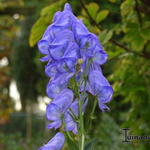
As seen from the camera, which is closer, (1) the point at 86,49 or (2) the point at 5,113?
(1) the point at 86,49

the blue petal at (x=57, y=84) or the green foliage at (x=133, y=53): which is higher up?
the blue petal at (x=57, y=84)

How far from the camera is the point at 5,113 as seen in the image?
20.1 ft

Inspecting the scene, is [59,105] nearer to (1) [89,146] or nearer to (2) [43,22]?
(1) [89,146]

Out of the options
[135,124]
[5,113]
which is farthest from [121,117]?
[135,124]

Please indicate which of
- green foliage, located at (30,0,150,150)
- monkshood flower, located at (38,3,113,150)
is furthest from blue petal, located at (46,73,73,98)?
green foliage, located at (30,0,150,150)

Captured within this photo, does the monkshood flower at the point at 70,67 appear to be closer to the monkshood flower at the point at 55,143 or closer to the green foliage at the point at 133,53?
the monkshood flower at the point at 55,143

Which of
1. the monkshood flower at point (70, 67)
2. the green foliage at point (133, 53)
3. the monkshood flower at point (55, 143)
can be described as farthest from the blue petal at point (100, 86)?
the green foliage at point (133, 53)

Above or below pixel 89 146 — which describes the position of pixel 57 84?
above

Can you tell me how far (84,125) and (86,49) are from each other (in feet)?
0.48

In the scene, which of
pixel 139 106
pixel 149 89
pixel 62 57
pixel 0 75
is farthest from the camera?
pixel 0 75

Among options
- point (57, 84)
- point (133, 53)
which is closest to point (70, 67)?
point (57, 84)

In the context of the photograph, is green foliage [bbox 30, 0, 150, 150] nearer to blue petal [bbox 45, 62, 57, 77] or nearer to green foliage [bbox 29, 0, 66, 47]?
green foliage [bbox 29, 0, 66, 47]

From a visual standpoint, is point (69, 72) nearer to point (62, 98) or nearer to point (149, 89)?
point (62, 98)

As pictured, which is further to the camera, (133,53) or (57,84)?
(133,53)
